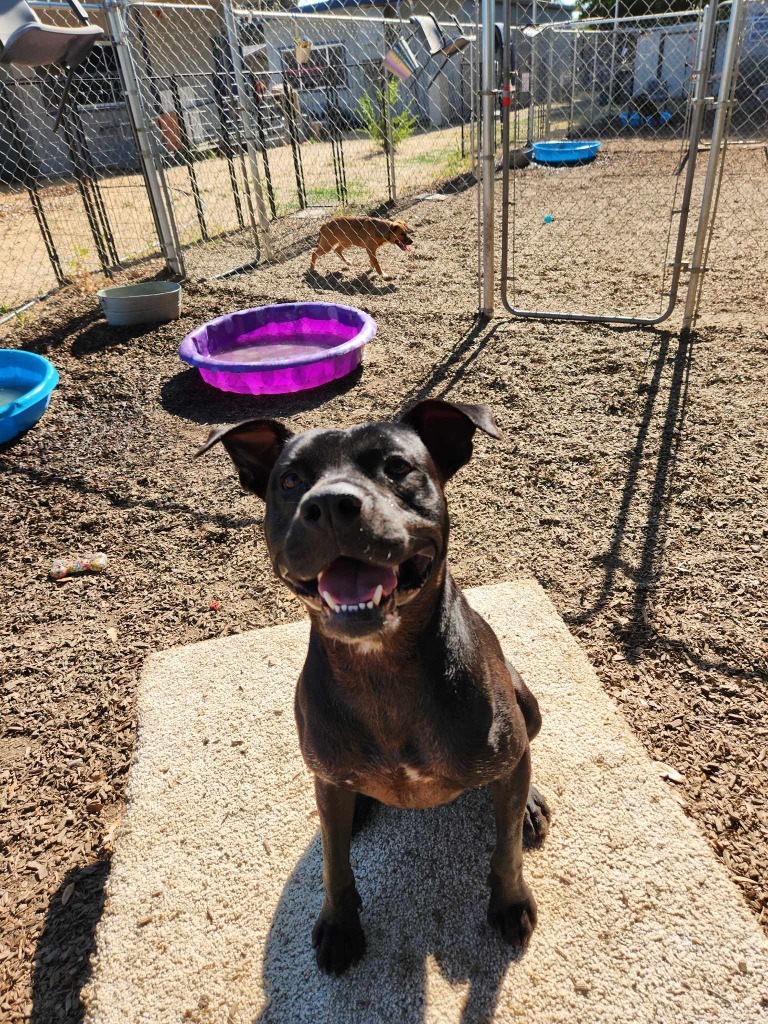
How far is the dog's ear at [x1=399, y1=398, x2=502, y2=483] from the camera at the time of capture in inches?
72.3

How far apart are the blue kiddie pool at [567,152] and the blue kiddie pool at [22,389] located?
1288cm

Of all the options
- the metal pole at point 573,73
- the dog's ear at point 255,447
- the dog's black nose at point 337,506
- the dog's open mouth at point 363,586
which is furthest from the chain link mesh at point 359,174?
the dog's black nose at point 337,506

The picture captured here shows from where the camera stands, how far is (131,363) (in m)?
6.89

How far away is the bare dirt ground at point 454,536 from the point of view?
2.60 meters

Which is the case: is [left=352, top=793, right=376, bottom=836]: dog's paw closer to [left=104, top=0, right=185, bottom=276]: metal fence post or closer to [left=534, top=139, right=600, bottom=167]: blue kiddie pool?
[left=104, top=0, right=185, bottom=276]: metal fence post

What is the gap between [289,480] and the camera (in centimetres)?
179

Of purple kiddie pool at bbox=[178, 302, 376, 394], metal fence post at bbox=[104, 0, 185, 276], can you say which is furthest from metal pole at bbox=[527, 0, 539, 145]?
purple kiddie pool at bbox=[178, 302, 376, 394]

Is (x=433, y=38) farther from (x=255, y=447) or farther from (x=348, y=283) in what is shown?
(x=255, y=447)

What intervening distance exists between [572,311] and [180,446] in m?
4.27

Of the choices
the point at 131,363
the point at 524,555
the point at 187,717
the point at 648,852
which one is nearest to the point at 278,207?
the point at 131,363

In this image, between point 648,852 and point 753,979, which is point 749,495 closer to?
point 648,852

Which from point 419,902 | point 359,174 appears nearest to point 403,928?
point 419,902

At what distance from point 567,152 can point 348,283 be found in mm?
8884

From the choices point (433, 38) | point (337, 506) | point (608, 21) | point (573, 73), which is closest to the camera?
point (337, 506)
